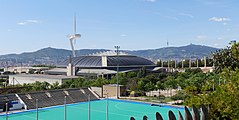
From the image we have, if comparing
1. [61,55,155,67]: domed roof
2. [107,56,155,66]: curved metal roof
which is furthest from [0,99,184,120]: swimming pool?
[107,56,155,66]: curved metal roof

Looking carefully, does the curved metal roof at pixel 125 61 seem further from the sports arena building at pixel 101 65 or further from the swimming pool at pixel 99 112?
the swimming pool at pixel 99 112

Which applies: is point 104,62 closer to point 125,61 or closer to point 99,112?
point 125,61

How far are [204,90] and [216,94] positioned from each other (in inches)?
41.0

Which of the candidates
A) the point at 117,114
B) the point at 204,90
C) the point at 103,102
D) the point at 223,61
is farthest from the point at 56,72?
the point at 204,90

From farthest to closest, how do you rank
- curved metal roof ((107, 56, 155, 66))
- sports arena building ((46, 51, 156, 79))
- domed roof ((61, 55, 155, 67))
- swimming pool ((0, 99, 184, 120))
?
curved metal roof ((107, 56, 155, 66))
domed roof ((61, 55, 155, 67))
sports arena building ((46, 51, 156, 79))
swimming pool ((0, 99, 184, 120))

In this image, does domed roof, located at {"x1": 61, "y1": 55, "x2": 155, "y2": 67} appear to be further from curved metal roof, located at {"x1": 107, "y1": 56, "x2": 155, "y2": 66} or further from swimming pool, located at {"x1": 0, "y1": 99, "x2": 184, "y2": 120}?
swimming pool, located at {"x1": 0, "y1": 99, "x2": 184, "y2": 120}

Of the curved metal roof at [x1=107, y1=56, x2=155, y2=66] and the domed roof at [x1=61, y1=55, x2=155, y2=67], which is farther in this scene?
the curved metal roof at [x1=107, y1=56, x2=155, y2=66]

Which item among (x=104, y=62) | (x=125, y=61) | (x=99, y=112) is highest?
(x=125, y=61)

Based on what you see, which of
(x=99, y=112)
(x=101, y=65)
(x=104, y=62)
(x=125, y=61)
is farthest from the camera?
(x=125, y=61)

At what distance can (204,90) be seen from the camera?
34.6 ft

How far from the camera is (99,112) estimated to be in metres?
27.6

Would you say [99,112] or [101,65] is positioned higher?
[101,65]

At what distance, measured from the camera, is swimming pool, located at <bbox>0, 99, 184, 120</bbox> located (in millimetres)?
25406

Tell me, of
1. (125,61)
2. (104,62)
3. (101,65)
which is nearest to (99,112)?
(101,65)
